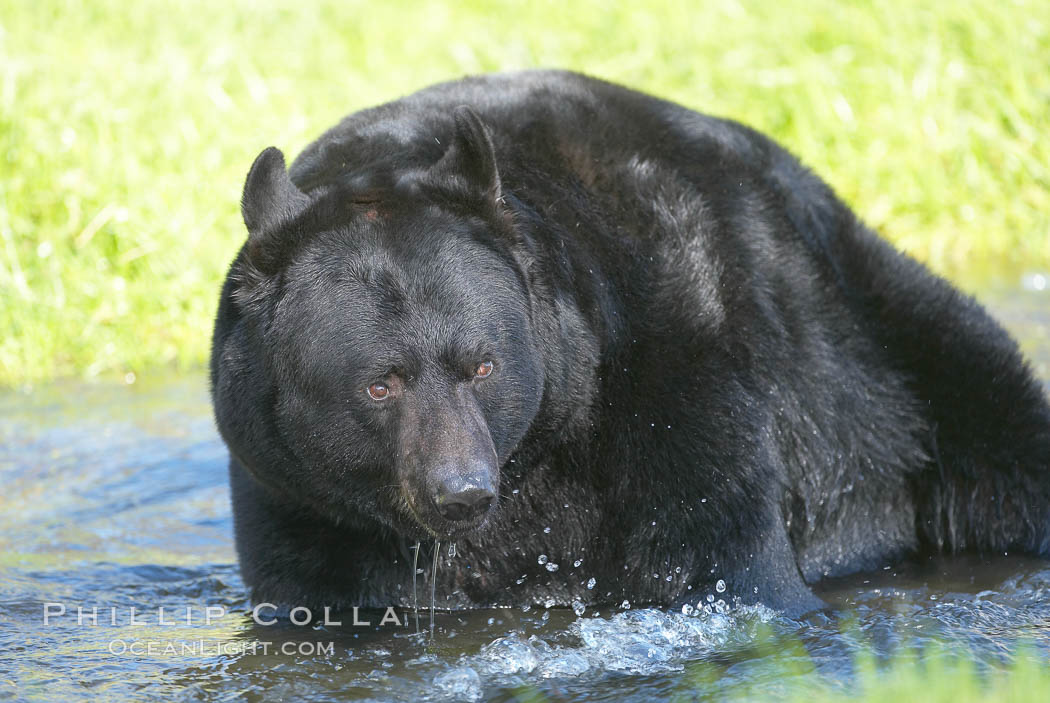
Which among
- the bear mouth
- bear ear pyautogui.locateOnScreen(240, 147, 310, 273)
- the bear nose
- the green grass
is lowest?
the bear mouth

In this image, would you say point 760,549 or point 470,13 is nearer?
point 760,549

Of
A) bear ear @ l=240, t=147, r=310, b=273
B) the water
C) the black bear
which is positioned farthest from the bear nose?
bear ear @ l=240, t=147, r=310, b=273

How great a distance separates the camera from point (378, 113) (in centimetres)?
458

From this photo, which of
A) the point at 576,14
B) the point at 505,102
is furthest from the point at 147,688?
the point at 576,14

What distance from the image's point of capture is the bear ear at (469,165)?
3842 mm

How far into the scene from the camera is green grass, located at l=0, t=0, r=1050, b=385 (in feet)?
27.1

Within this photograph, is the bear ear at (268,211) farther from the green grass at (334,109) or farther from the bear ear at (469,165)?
the green grass at (334,109)

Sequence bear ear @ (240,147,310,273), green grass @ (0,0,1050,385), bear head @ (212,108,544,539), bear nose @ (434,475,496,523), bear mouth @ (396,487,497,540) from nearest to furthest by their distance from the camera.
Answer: bear nose @ (434,475,496,523)
bear mouth @ (396,487,497,540)
bear head @ (212,108,544,539)
bear ear @ (240,147,310,273)
green grass @ (0,0,1050,385)

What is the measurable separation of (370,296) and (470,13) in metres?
8.96

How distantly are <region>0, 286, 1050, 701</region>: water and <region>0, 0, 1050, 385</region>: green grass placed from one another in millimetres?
2997

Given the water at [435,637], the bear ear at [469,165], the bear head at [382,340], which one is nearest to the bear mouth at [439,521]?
the bear head at [382,340]

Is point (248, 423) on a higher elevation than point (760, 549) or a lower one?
higher

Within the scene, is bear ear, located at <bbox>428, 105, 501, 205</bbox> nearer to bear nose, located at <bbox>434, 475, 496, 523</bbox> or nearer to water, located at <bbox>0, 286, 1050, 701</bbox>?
bear nose, located at <bbox>434, 475, 496, 523</bbox>

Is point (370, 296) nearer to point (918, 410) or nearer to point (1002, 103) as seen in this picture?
point (918, 410)
